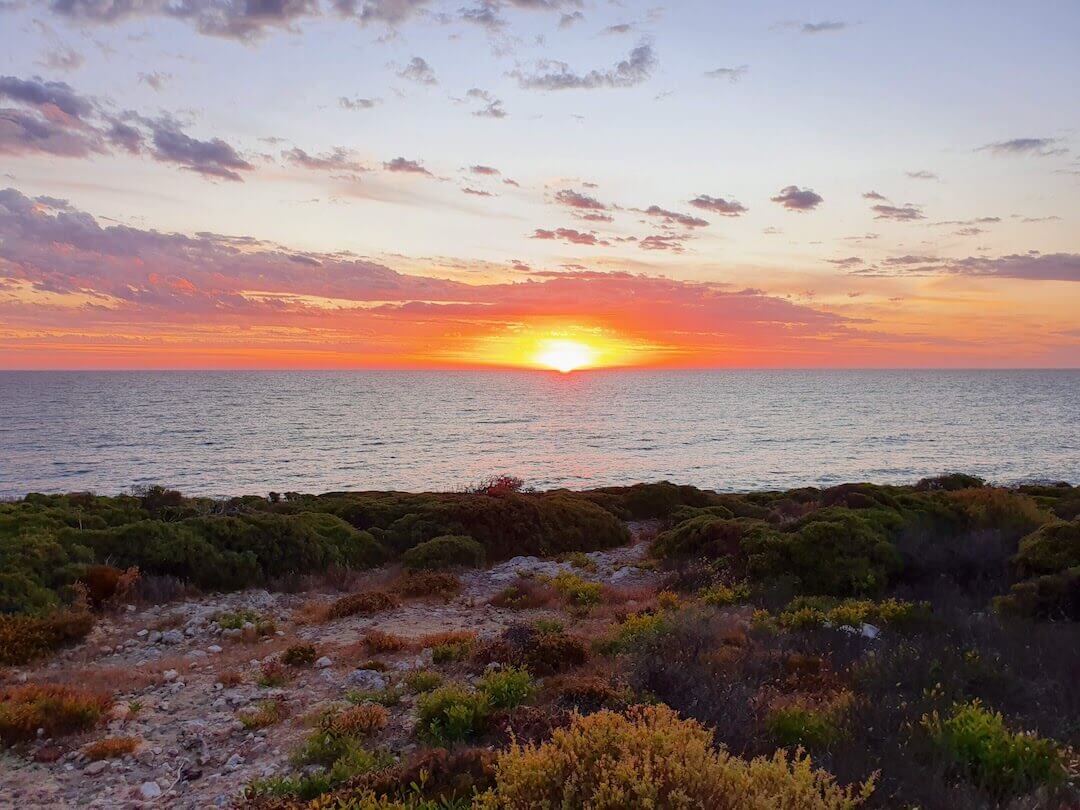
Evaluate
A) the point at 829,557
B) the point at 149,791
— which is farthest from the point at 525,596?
the point at 149,791

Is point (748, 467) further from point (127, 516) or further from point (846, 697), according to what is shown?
point (846, 697)

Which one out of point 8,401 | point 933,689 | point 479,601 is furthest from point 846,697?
point 8,401

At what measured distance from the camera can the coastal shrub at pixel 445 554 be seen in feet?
63.3

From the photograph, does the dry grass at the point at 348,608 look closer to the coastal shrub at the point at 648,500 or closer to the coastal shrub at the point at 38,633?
the coastal shrub at the point at 38,633

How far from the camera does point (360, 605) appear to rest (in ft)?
48.8

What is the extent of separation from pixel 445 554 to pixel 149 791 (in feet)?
40.8

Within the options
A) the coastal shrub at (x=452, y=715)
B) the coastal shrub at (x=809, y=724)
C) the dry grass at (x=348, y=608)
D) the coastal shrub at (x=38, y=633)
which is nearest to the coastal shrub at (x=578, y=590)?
the dry grass at (x=348, y=608)

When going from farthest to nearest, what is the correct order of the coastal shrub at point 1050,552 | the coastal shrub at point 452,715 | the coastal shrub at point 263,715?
the coastal shrub at point 1050,552 < the coastal shrub at point 263,715 < the coastal shrub at point 452,715

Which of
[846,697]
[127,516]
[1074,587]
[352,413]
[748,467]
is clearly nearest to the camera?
[846,697]

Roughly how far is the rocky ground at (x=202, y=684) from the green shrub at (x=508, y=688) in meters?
1.06

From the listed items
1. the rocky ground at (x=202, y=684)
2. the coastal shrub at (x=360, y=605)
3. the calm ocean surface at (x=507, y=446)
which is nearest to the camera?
the rocky ground at (x=202, y=684)

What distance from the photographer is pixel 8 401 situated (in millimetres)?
120000

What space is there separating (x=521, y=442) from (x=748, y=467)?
25.5m

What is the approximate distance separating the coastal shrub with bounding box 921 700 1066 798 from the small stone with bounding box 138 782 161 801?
7.78 m
